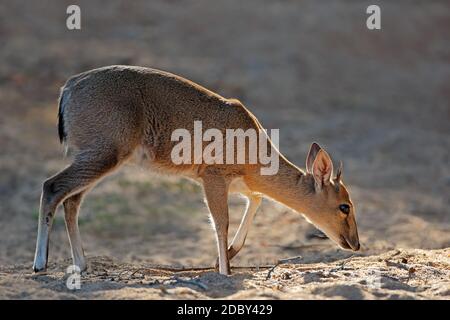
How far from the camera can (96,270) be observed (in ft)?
28.2

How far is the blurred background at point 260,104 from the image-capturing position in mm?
11703

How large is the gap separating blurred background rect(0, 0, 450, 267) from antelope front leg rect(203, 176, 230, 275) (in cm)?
153

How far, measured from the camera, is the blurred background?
1170 centimetres

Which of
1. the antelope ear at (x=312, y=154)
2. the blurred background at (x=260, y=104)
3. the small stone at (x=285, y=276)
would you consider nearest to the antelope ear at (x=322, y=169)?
the antelope ear at (x=312, y=154)

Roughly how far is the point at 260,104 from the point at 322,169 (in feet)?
30.7

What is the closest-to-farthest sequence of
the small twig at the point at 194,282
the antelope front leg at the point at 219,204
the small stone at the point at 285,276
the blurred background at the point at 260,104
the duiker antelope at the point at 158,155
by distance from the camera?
1. the small twig at the point at 194,282
2. the small stone at the point at 285,276
3. the duiker antelope at the point at 158,155
4. the antelope front leg at the point at 219,204
5. the blurred background at the point at 260,104

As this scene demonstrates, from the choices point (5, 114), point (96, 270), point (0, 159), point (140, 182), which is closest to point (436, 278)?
point (96, 270)

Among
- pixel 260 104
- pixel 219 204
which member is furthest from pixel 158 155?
pixel 260 104

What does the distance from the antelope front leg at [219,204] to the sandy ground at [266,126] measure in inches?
17.3

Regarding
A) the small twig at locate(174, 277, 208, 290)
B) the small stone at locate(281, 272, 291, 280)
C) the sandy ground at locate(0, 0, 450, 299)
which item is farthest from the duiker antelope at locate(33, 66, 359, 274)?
the small twig at locate(174, 277, 208, 290)

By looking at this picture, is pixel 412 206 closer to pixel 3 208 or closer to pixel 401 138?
pixel 401 138

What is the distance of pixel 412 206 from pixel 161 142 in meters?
6.01

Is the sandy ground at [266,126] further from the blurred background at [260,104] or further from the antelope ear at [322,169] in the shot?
the antelope ear at [322,169]

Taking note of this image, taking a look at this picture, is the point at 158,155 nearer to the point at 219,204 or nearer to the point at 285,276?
the point at 219,204
